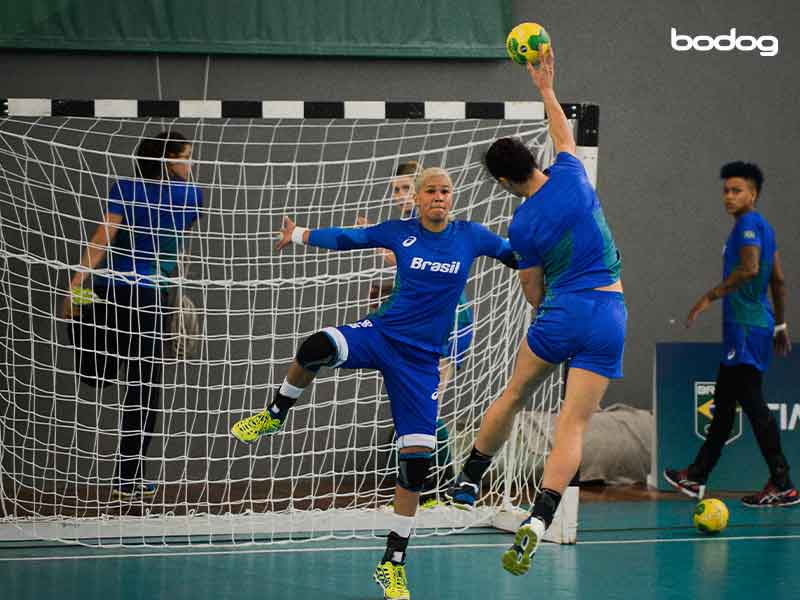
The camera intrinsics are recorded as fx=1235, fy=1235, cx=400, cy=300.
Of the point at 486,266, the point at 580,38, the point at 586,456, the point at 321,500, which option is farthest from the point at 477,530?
the point at 580,38

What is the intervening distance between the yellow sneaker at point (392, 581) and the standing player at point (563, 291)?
517mm

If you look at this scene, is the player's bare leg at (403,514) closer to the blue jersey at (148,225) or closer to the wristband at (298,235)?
the wristband at (298,235)

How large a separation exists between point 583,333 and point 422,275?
1010mm

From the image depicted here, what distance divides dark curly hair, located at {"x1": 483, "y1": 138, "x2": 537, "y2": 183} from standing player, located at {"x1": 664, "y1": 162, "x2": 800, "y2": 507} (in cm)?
347

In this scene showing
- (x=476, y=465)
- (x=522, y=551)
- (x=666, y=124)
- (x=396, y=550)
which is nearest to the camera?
(x=522, y=551)

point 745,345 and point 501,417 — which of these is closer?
point 501,417

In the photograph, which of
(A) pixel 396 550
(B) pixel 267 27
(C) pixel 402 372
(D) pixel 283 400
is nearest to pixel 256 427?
(D) pixel 283 400

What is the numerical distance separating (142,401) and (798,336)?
19.4 ft

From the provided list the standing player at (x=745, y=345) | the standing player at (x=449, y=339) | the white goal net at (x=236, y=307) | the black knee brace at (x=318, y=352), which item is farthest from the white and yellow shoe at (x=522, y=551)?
the standing player at (x=745, y=345)

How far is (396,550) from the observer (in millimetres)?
5719

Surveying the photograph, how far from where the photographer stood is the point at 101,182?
9.22 m

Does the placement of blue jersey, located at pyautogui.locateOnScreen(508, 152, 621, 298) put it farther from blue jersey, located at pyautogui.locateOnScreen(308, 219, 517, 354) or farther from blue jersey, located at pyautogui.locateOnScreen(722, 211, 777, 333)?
blue jersey, located at pyautogui.locateOnScreen(722, 211, 777, 333)

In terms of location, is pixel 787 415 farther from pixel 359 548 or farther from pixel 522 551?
pixel 522 551

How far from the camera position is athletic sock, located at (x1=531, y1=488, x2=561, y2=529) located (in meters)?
5.01
